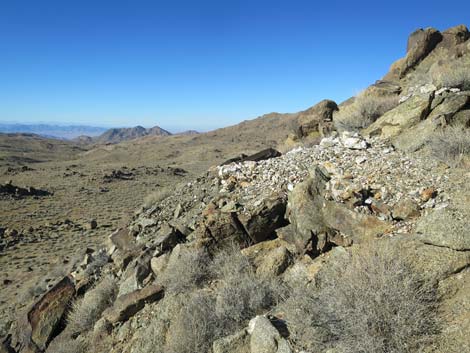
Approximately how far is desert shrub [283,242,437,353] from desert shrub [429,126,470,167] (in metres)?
2.98

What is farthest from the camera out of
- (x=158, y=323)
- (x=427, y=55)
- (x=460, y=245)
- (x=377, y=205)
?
(x=427, y=55)

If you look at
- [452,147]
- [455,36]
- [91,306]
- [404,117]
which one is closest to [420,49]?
[455,36]

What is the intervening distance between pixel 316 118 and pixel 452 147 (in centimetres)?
731

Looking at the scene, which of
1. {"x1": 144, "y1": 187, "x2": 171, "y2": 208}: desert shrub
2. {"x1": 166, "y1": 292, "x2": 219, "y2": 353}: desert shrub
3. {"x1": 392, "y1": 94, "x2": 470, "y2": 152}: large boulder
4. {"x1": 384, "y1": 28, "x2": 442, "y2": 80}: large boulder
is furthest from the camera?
{"x1": 384, "y1": 28, "x2": 442, "y2": 80}: large boulder

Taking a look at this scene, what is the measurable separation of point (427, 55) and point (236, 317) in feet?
49.2

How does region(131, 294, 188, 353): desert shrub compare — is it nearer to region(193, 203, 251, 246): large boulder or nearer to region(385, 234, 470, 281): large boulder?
region(193, 203, 251, 246): large boulder

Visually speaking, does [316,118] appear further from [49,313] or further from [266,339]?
[49,313]

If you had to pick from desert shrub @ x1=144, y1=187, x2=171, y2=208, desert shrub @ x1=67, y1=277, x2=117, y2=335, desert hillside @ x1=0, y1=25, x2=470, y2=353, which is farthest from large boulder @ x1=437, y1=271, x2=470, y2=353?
desert shrub @ x1=144, y1=187, x2=171, y2=208

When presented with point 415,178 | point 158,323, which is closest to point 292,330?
point 158,323

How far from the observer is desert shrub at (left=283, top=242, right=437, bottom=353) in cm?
327

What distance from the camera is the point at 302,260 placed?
5.52 m

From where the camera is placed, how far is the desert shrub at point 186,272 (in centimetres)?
567

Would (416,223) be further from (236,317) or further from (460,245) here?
(236,317)

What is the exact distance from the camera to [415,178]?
5.76 metres
